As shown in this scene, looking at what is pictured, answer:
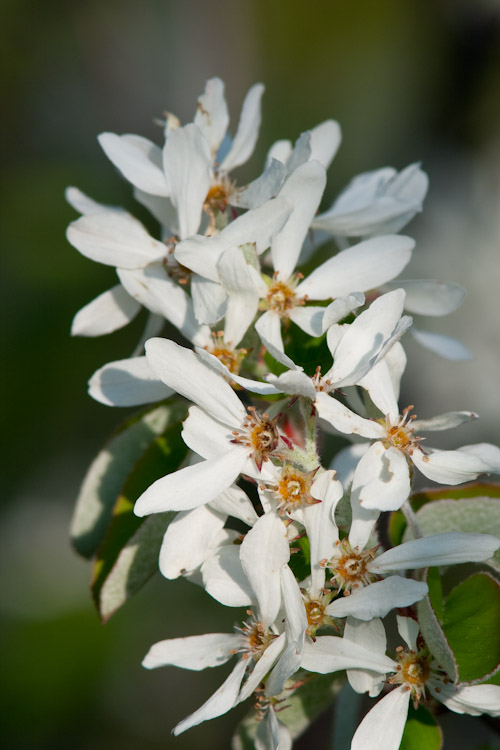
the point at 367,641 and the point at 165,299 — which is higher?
the point at 165,299

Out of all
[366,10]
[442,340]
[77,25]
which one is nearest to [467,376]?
[442,340]

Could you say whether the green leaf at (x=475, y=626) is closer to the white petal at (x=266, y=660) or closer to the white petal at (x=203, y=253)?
the white petal at (x=266, y=660)

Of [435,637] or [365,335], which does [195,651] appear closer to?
[435,637]

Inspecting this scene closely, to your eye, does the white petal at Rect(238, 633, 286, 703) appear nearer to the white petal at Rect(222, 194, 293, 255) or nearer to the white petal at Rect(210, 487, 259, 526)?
the white petal at Rect(210, 487, 259, 526)

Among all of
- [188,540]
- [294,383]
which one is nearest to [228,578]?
[188,540]

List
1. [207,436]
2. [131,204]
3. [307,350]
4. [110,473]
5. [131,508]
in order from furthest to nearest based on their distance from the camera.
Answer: [131,204] < [110,473] < [131,508] < [307,350] < [207,436]

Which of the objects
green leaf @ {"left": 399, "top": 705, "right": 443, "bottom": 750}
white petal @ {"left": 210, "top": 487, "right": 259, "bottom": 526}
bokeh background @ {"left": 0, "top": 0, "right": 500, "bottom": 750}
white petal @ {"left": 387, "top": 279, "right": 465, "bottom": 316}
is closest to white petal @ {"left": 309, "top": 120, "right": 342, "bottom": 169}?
white petal @ {"left": 387, "top": 279, "right": 465, "bottom": 316}

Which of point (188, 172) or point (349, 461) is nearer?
point (188, 172)
